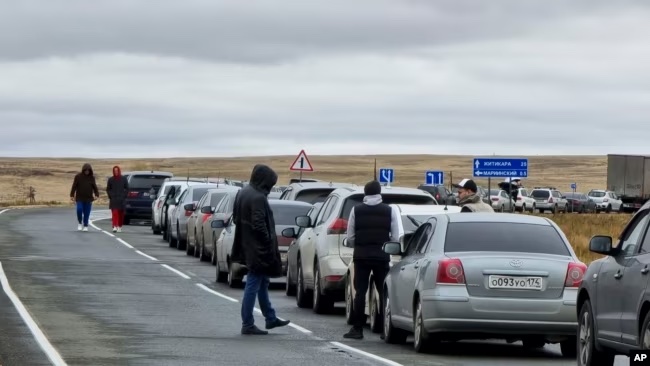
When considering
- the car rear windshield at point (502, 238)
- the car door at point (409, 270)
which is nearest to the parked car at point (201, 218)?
the car door at point (409, 270)

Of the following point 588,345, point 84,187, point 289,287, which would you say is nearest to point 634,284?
point 588,345

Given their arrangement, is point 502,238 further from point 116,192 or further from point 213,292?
point 116,192

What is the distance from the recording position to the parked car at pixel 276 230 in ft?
86.3

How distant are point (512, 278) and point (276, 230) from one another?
1114 centimetres

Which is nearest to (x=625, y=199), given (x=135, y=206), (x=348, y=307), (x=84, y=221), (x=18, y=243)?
(x=135, y=206)

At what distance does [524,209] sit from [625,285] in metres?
82.9

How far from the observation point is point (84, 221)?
4538cm

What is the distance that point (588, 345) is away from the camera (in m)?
13.8

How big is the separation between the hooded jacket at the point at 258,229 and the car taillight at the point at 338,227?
8.08 feet

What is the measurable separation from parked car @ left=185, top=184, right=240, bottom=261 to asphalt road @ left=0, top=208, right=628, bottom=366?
4.68 feet

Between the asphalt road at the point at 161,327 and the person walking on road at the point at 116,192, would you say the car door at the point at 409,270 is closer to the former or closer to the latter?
the asphalt road at the point at 161,327

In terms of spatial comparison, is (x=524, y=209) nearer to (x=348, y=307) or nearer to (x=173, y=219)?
(x=173, y=219)

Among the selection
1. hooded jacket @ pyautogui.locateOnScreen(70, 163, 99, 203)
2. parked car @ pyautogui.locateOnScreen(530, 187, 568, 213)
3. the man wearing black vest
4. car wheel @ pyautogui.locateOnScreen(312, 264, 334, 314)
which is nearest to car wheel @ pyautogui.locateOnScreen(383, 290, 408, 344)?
the man wearing black vest

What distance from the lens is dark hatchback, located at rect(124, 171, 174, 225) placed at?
5338 cm
